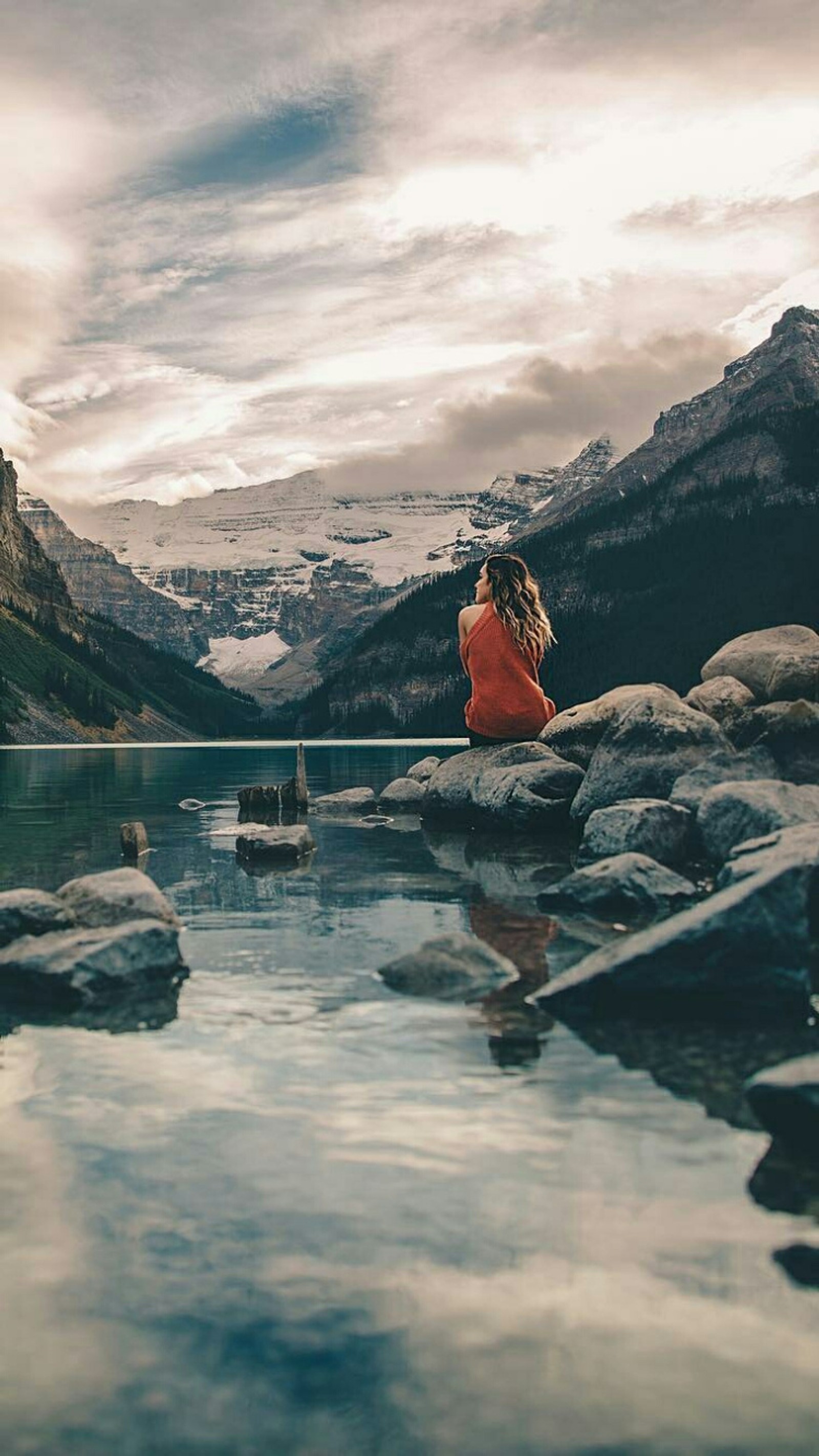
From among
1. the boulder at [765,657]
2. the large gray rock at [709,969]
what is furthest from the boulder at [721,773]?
the large gray rock at [709,969]

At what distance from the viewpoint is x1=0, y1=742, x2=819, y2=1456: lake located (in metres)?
4.09

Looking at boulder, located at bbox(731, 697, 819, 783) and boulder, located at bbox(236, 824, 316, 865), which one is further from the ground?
boulder, located at bbox(731, 697, 819, 783)

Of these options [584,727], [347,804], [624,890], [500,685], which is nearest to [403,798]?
[347,804]

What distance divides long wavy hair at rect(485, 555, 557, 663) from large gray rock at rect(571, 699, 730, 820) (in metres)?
5.37

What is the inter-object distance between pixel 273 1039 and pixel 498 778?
17.8m

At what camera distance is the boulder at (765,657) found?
934 inches

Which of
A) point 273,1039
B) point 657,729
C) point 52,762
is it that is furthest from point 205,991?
point 52,762

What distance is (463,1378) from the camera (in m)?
4.27

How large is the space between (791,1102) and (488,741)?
21976 millimetres

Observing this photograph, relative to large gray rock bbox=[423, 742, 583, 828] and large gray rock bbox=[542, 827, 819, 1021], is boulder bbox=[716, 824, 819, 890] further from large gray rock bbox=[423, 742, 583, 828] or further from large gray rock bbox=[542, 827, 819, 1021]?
large gray rock bbox=[423, 742, 583, 828]

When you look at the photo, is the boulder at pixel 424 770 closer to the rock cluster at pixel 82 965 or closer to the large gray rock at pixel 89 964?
the rock cluster at pixel 82 965

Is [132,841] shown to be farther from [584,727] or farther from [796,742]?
[796,742]

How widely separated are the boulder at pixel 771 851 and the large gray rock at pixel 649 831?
313 centimetres

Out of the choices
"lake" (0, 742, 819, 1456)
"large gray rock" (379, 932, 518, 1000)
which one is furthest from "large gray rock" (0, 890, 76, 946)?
"large gray rock" (379, 932, 518, 1000)
